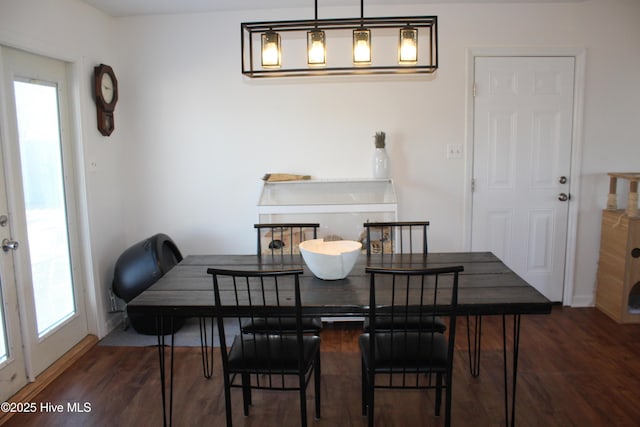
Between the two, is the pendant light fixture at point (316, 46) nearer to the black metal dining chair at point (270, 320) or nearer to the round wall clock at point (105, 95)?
the black metal dining chair at point (270, 320)

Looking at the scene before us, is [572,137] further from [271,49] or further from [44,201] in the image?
[44,201]

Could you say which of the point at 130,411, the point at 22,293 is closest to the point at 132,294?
the point at 22,293

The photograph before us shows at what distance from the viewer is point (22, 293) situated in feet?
9.37

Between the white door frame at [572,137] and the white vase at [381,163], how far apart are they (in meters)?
0.69

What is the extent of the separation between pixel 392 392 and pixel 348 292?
2.93 feet

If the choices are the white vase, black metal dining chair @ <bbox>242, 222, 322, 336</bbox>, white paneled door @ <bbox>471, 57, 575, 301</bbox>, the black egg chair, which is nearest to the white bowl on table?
black metal dining chair @ <bbox>242, 222, 322, 336</bbox>

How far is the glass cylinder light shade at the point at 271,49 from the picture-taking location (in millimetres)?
2297

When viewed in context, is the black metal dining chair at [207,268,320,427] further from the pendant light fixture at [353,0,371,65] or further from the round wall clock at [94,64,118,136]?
the round wall clock at [94,64,118,136]

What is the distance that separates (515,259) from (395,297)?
2.33 m

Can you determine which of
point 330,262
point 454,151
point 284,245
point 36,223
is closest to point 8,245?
point 36,223

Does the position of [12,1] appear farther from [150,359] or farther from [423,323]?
[423,323]

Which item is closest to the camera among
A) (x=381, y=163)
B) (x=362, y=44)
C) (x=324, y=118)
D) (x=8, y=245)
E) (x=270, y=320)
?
(x=362, y=44)

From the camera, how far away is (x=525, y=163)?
157 inches

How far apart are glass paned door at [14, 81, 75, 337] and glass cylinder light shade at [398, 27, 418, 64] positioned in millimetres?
2288
